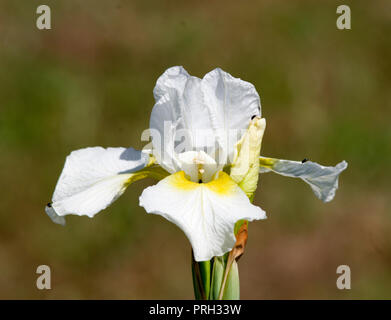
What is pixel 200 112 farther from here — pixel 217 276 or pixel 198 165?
pixel 217 276

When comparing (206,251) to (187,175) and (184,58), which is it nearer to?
(187,175)

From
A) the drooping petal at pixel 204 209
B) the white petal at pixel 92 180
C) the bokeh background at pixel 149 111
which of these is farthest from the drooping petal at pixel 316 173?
the bokeh background at pixel 149 111

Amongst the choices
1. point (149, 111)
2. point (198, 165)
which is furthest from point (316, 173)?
point (149, 111)

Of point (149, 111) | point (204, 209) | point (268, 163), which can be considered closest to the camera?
point (204, 209)

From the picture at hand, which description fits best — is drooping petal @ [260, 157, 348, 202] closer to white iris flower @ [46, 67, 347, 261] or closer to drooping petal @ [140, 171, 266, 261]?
white iris flower @ [46, 67, 347, 261]

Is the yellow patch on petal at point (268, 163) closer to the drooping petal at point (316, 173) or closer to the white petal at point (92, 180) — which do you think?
the drooping petal at point (316, 173)

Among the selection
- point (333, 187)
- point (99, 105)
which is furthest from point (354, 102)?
point (333, 187)

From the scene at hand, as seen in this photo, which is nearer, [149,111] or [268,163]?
[268,163]
